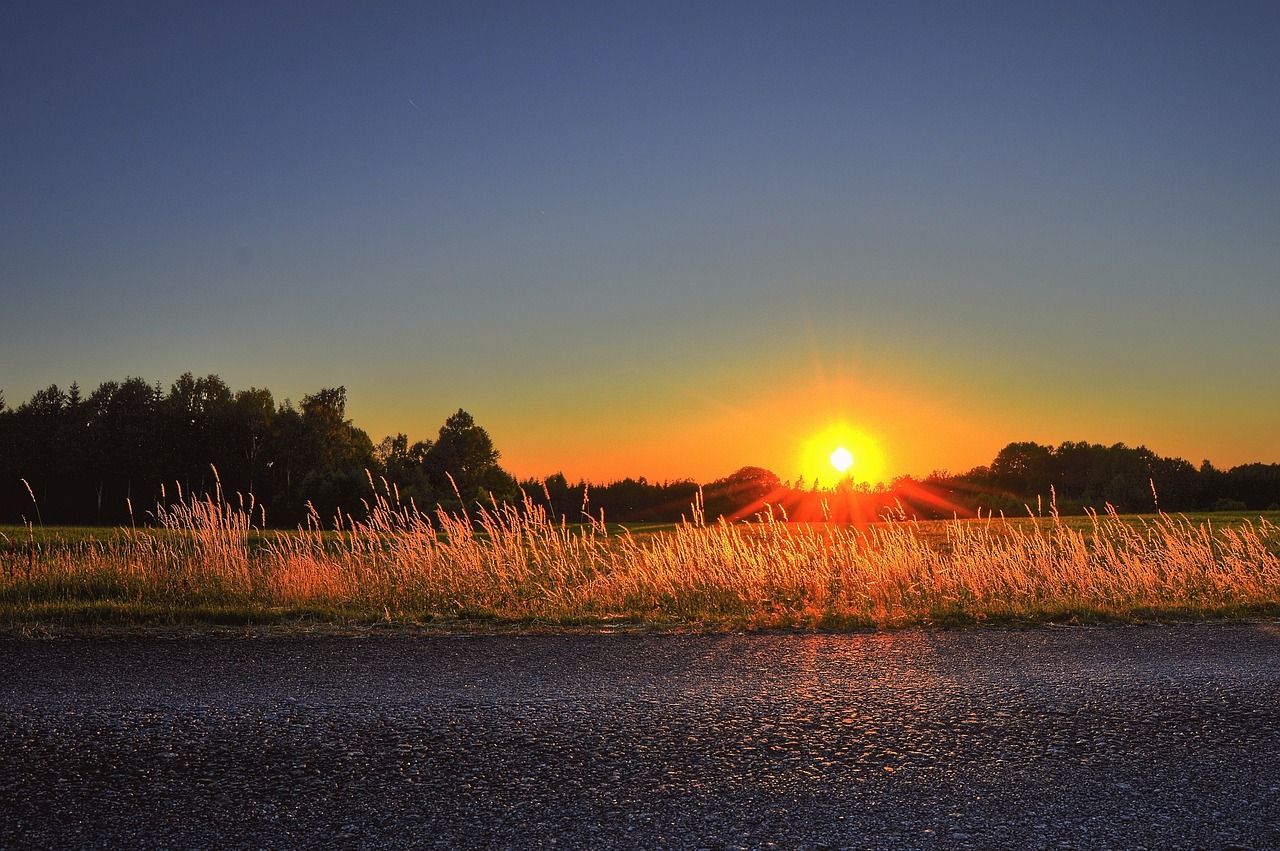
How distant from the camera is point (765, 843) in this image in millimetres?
3260

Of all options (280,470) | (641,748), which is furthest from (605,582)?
(280,470)

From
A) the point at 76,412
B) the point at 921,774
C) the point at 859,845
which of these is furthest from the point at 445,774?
the point at 76,412

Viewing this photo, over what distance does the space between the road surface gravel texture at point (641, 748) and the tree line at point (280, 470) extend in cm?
4233

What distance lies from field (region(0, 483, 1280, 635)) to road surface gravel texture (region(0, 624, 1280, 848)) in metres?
1.96

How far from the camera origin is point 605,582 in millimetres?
10531

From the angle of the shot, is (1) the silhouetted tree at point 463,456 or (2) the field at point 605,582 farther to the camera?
(1) the silhouetted tree at point 463,456

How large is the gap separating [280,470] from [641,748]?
210 feet

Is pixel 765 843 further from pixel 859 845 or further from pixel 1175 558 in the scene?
pixel 1175 558

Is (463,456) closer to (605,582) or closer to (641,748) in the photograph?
(605,582)

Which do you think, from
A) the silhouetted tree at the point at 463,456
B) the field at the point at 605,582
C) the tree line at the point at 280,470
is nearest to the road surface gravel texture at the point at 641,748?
the field at the point at 605,582

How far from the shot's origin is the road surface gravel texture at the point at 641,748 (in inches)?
134

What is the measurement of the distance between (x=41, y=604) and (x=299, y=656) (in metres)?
4.20

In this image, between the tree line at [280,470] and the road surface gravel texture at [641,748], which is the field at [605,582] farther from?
the tree line at [280,470]

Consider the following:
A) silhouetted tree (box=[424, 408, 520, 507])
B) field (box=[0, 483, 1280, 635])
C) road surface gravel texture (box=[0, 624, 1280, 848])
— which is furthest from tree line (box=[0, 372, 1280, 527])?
road surface gravel texture (box=[0, 624, 1280, 848])
